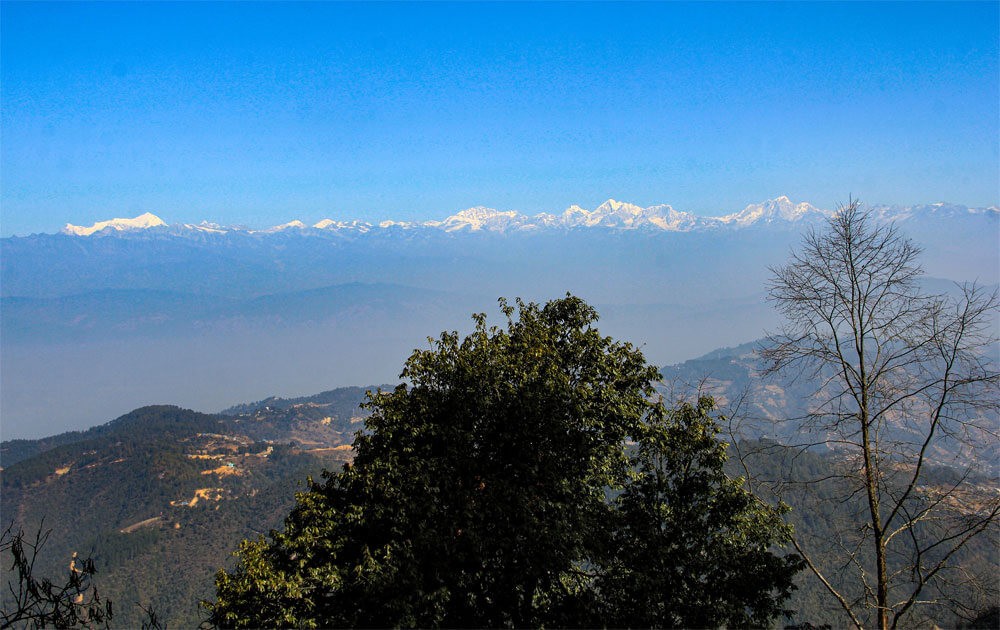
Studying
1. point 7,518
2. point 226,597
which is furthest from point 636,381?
point 7,518

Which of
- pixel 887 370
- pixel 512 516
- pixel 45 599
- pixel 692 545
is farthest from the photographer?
pixel 692 545

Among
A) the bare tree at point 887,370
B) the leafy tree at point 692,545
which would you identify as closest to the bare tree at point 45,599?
the leafy tree at point 692,545

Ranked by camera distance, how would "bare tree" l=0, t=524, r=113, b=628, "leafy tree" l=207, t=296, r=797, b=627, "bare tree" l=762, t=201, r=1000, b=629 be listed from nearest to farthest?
"bare tree" l=0, t=524, r=113, b=628
"bare tree" l=762, t=201, r=1000, b=629
"leafy tree" l=207, t=296, r=797, b=627

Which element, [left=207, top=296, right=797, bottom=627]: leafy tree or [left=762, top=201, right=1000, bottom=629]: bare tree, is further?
[left=207, top=296, right=797, bottom=627]: leafy tree

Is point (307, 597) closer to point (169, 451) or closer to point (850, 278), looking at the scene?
point (850, 278)

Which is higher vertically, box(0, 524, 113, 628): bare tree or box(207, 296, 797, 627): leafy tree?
box(0, 524, 113, 628): bare tree

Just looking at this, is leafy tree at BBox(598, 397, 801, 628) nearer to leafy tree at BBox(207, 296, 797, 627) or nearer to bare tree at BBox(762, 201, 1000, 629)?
leafy tree at BBox(207, 296, 797, 627)

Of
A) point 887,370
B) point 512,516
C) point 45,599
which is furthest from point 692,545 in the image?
point 45,599

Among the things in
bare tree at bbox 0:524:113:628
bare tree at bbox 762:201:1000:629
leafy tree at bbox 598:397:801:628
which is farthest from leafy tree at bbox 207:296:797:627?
bare tree at bbox 0:524:113:628

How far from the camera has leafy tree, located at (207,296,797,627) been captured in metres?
11.1

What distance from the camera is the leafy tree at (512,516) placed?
11.1 m

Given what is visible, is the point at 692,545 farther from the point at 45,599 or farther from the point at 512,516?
the point at 45,599

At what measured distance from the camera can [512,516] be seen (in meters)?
11.5

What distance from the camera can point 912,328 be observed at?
928 centimetres
